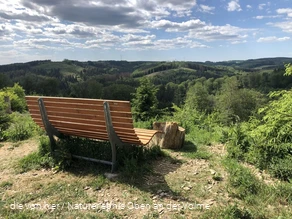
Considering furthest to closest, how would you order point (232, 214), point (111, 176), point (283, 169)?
1. point (111, 176)
2. point (283, 169)
3. point (232, 214)

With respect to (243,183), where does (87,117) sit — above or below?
above

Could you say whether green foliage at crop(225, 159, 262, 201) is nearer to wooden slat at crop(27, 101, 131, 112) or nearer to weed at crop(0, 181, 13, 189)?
wooden slat at crop(27, 101, 131, 112)

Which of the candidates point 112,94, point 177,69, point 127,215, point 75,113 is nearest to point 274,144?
point 127,215

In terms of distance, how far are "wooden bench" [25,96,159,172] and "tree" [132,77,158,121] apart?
7334 millimetres

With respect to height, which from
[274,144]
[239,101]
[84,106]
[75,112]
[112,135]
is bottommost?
[239,101]

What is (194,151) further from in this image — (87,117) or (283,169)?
(87,117)

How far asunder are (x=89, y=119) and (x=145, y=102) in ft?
27.4

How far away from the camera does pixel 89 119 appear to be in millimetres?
4156

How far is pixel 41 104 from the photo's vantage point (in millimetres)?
4551

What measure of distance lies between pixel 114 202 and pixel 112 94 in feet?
250

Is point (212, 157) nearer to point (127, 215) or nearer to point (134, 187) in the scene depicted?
point (134, 187)

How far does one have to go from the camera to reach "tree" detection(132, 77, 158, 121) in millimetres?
12352

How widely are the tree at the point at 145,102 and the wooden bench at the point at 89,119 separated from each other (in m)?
7.33

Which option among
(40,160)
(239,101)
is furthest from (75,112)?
(239,101)
